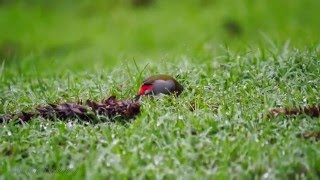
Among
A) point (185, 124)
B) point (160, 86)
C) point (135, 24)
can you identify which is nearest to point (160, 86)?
point (160, 86)

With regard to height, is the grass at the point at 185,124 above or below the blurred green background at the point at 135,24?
above

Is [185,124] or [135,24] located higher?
[185,124]

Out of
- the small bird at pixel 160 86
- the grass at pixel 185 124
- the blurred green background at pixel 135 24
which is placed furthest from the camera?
the blurred green background at pixel 135 24

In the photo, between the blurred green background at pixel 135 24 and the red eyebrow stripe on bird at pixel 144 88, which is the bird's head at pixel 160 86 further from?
the blurred green background at pixel 135 24

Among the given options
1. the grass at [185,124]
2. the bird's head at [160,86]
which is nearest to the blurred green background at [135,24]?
the grass at [185,124]

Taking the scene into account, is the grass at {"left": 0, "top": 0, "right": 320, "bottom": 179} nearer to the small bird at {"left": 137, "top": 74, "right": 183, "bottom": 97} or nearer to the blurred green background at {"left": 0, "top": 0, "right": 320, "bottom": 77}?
the small bird at {"left": 137, "top": 74, "right": 183, "bottom": 97}

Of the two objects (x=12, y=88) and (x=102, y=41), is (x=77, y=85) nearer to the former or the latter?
(x=12, y=88)

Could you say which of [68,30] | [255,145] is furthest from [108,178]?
[68,30]

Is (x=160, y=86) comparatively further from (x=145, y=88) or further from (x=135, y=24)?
(x=135, y=24)
